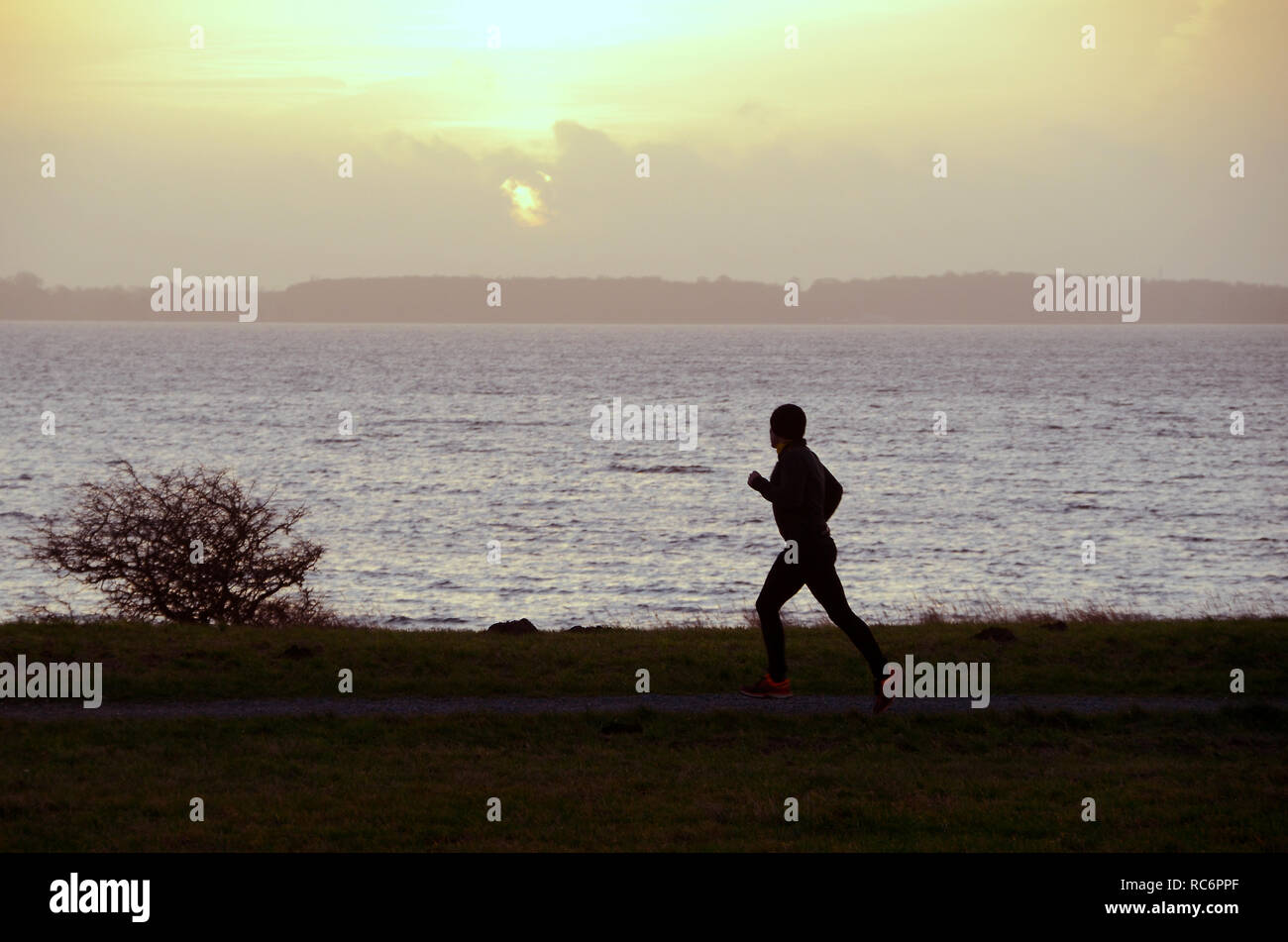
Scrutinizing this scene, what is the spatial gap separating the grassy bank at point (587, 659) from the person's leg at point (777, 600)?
734 mm

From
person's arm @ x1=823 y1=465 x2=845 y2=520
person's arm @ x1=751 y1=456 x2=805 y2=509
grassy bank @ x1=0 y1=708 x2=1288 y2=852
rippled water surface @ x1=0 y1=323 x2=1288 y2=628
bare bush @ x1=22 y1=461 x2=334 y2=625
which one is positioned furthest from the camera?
rippled water surface @ x1=0 y1=323 x2=1288 y2=628

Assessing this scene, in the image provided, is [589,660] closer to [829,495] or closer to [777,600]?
[777,600]

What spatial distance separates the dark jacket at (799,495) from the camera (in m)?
9.91

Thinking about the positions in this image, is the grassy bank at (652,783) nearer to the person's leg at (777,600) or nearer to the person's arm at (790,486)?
the person's leg at (777,600)

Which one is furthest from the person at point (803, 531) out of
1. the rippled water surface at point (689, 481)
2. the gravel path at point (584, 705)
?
the rippled water surface at point (689, 481)

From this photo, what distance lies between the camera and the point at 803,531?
994 cm

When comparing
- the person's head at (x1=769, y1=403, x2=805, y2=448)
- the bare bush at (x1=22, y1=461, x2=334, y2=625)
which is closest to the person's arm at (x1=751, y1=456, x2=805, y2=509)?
the person's head at (x1=769, y1=403, x2=805, y2=448)

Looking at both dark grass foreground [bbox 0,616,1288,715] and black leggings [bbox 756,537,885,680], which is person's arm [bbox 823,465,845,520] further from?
dark grass foreground [bbox 0,616,1288,715]

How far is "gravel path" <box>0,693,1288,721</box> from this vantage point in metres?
10.2

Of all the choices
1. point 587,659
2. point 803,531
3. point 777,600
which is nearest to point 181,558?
point 587,659

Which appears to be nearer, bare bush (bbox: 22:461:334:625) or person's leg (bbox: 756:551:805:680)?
person's leg (bbox: 756:551:805:680)

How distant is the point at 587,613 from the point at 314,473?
29.4 meters

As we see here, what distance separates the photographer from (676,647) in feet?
41.9

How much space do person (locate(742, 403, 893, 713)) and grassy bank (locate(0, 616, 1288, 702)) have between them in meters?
1.32
